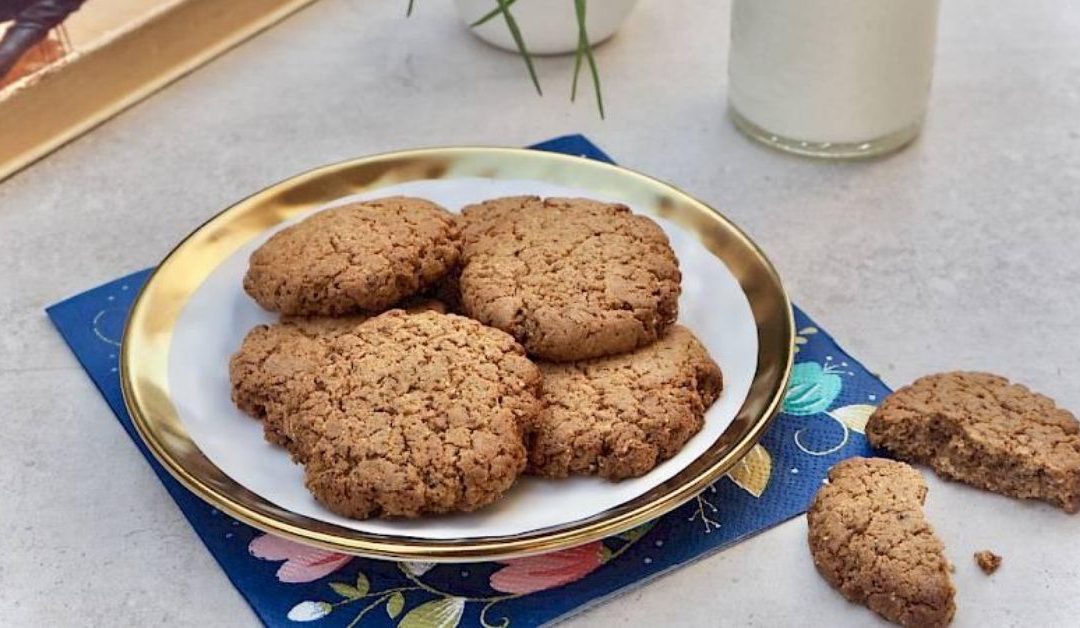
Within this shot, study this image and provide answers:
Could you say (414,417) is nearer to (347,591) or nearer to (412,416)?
(412,416)

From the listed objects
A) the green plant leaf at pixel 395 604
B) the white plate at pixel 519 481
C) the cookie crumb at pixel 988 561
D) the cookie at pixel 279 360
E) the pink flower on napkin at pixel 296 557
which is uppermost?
the cookie at pixel 279 360

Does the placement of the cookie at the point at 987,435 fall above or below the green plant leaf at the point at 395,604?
above

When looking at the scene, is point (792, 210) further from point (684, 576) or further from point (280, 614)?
point (280, 614)

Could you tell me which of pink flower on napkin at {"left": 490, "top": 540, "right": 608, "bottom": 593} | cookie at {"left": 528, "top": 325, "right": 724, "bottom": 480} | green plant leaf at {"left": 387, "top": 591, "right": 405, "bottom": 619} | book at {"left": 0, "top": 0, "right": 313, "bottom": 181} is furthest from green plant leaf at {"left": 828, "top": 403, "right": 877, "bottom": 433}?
book at {"left": 0, "top": 0, "right": 313, "bottom": 181}

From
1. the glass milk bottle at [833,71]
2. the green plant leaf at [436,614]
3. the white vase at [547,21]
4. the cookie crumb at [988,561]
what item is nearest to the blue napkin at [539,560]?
the green plant leaf at [436,614]

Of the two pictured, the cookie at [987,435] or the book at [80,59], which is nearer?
the cookie at [987,435]

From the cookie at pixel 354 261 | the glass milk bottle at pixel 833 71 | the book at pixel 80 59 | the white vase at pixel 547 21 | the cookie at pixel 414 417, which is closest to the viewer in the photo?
the cookie at pixel 414 417

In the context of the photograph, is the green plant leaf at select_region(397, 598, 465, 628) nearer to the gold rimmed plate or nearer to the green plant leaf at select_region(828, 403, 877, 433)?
the gold rimmed plate

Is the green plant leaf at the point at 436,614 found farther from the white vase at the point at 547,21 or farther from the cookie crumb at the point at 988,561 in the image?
the white vase at the point at 547,21
